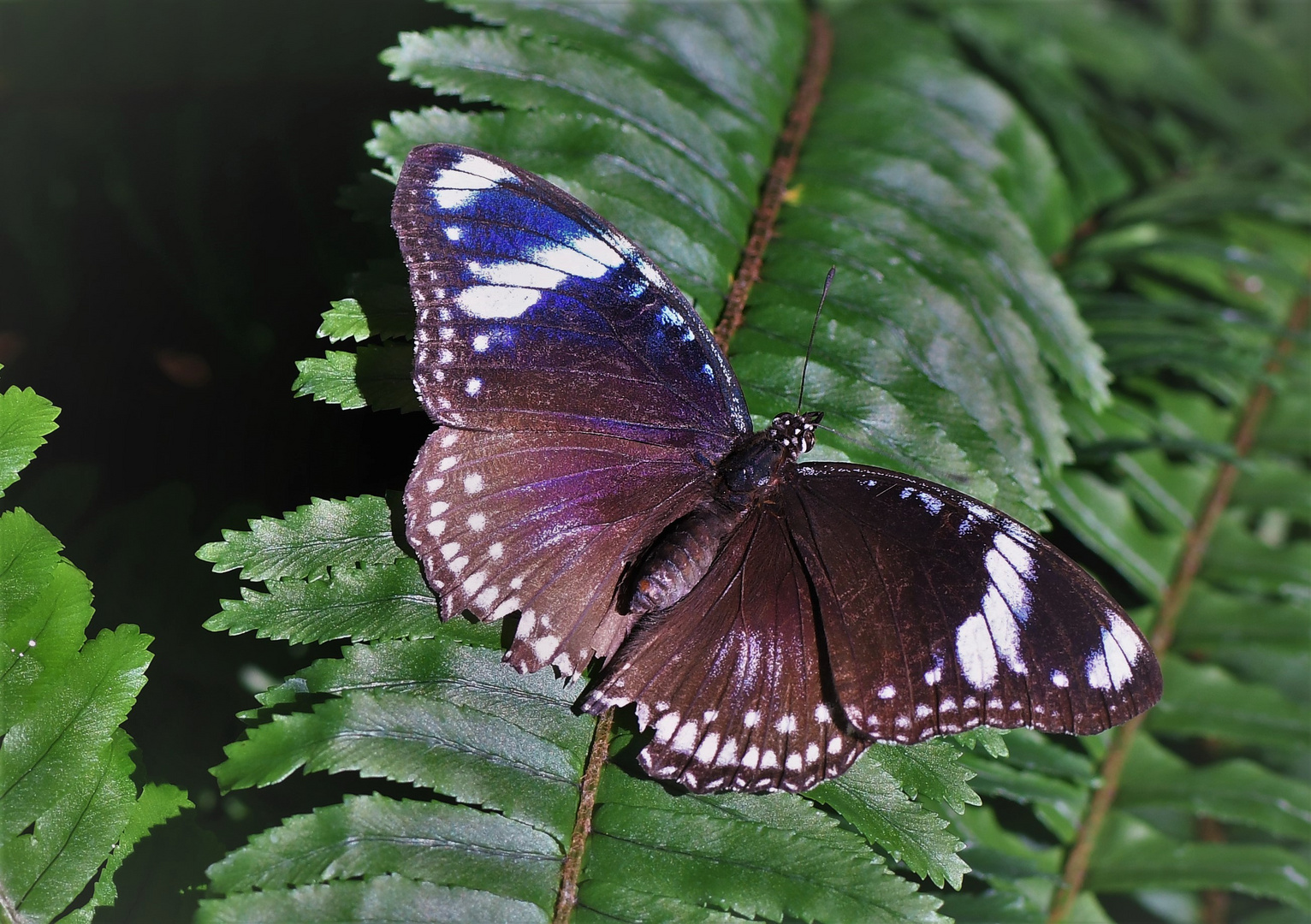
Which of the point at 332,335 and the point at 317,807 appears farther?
the point at 332,335

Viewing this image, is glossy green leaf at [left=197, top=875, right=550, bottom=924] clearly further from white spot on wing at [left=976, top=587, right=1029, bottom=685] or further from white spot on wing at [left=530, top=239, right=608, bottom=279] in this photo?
white spot on wing at [left=530, top=239, right=608, bottom=279]

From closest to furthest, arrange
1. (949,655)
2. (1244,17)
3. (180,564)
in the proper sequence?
1. (949,655)
2. (180,564)
3. (1244,17)

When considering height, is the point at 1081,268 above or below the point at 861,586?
above

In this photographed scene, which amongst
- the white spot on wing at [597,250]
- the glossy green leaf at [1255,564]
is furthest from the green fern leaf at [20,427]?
the glossy green leaf at [1255,564]

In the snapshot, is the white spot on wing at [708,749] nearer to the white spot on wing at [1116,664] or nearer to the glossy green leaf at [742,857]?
the glossy green leaf at [742,857]

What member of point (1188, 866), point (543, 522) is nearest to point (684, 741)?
point (543, 522)

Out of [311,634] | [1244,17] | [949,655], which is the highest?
[1244,17]

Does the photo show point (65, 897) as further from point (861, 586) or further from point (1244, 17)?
point (1244, 17)

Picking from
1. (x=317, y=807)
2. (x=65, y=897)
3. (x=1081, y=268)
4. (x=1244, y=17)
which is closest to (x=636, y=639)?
(x=317, y=807)
